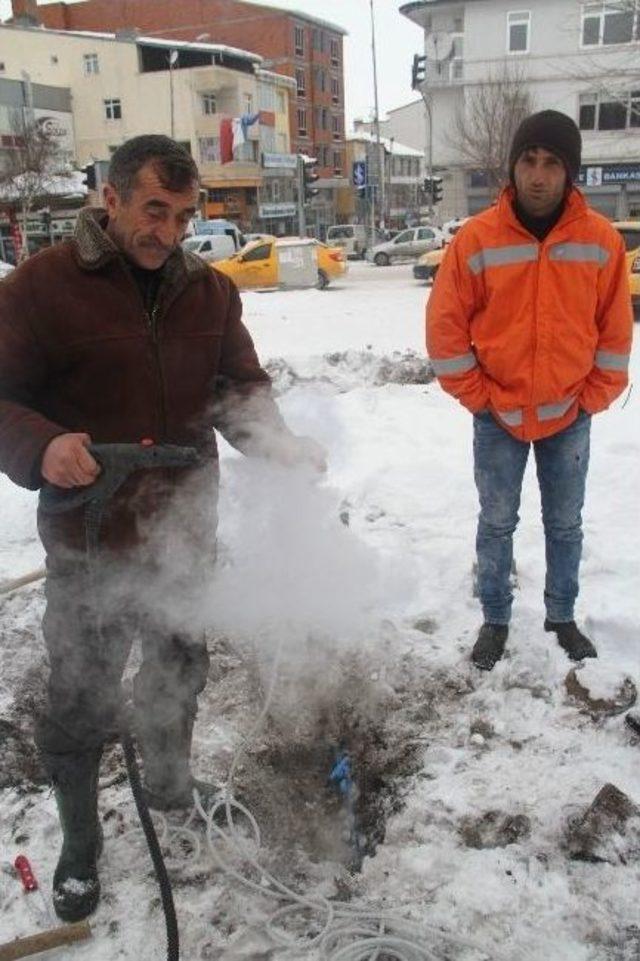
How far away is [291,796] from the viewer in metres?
2.71

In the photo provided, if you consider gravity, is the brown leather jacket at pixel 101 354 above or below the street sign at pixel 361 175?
below

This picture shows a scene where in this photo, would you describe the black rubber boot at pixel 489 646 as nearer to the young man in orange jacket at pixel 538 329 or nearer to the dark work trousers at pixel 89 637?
the young man in orange jacket at pixel 538 329

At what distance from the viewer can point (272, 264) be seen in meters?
18.5

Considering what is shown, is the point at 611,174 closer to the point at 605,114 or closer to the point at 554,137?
the point at 605,114

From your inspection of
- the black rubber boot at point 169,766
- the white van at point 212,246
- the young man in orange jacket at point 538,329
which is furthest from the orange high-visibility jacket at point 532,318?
the white van at point 212,246

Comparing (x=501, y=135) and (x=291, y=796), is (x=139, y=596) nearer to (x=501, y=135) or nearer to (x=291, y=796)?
(x=291, y=796)

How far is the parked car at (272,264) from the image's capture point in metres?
18.3

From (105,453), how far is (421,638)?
1.84 m

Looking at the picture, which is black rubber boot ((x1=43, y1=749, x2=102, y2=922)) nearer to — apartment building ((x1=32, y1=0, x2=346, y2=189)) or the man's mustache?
the man's mustache

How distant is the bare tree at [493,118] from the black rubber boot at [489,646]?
91.6ft

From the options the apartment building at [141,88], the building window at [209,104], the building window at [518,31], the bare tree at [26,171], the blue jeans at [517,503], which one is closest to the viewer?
the blue jeans at [517,503]

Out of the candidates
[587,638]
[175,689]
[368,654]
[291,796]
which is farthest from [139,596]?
[587,638]

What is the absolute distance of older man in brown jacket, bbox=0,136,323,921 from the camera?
1.92m

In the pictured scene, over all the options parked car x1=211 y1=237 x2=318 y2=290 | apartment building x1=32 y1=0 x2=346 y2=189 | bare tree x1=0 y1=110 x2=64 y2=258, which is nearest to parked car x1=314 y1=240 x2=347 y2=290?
parked car x1=211 y1=237 x2=318 y2=290
